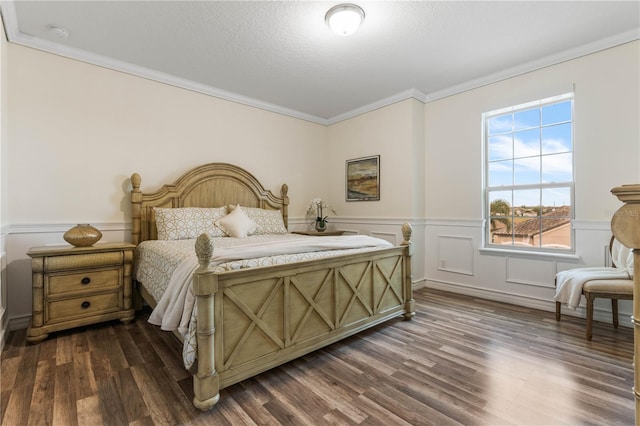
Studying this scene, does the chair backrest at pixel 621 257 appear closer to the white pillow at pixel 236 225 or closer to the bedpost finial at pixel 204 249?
the bedpost finial at pixel 204 249

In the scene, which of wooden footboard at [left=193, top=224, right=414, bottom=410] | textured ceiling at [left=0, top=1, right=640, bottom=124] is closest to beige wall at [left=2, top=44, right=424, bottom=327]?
textured ceiling at [left=0, top=1, right=640, bottom=124]

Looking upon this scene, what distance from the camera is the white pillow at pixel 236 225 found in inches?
136

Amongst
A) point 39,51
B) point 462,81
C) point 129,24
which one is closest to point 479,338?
point 462,81

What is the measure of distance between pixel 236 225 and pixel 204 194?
713 mm

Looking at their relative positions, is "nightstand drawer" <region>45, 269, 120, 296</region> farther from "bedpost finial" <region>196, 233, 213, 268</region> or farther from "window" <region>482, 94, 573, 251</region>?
"window" <region>482, 94, 573, 251</region>

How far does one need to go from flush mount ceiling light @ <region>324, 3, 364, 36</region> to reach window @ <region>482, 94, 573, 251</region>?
2218 millimetres

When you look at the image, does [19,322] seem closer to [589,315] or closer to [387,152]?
[387,152]

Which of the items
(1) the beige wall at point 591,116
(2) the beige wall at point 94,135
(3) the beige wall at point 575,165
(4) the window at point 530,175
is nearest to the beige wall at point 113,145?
(2) the beige wall at point 94,135

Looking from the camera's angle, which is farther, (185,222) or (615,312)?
(185,222)

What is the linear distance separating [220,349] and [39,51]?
3.29 metres

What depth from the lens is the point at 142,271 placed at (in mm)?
2836

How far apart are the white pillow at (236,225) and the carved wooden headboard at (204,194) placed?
1.61 feet

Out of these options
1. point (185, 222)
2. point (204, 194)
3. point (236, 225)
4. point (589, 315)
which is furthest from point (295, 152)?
point (589, 315)

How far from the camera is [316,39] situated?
278cm
